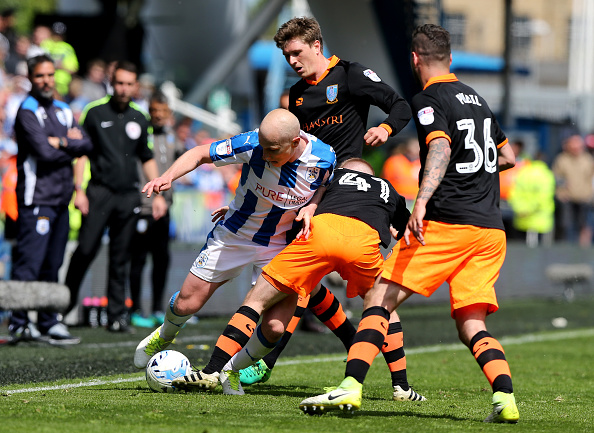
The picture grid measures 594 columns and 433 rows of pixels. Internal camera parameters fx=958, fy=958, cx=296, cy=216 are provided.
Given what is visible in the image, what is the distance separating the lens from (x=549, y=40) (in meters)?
34.7

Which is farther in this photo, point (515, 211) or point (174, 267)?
point (515, 211)

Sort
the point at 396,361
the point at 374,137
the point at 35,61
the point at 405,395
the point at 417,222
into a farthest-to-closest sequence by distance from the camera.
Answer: the point at 35,61, the point at 396,361, the point at 405,395, the point at 374,137, the point at 417,222

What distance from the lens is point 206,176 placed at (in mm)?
16312

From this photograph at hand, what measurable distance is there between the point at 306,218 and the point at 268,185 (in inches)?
15.3

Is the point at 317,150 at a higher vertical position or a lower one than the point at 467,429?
higher

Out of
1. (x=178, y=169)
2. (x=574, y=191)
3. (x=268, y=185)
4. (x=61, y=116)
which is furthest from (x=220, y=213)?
(x=574, y=191)

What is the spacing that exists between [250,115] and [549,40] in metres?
14.1

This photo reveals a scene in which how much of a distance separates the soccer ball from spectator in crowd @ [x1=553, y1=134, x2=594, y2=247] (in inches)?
594

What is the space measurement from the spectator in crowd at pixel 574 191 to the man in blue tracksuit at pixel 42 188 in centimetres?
1293

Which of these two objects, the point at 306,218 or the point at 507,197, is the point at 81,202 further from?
the point at 507,197

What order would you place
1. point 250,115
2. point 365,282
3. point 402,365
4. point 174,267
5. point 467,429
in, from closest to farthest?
1. point 467,429
2. point 365,282
3. point 402,365
4. point 174,267
5. point 250,115

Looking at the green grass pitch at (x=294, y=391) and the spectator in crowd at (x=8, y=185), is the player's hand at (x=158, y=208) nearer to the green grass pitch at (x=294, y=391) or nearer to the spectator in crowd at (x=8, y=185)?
the green grass pitch at (x=294, y=391)

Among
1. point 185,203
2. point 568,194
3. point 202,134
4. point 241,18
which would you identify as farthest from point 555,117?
point 185,203

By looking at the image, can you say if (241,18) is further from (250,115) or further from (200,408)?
(200,408)
